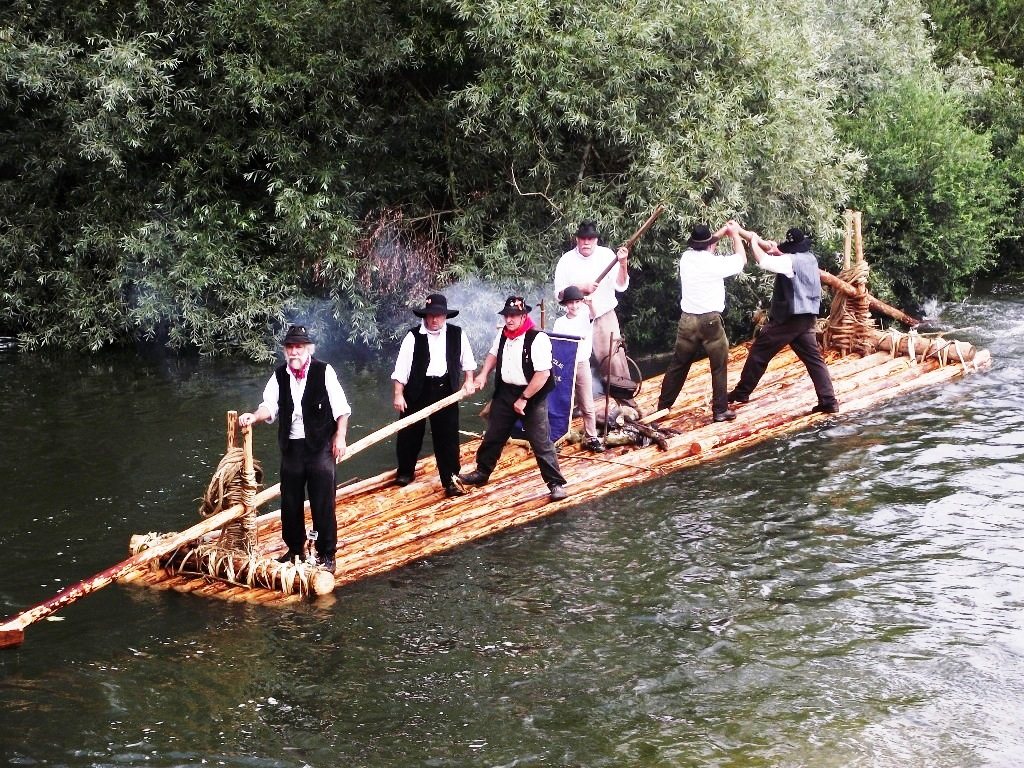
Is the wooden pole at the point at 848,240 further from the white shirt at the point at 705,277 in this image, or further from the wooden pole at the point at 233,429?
the wooden pole at the point at 233,429

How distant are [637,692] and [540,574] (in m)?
2.21

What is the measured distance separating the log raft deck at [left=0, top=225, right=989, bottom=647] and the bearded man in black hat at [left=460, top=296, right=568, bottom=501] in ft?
0.91

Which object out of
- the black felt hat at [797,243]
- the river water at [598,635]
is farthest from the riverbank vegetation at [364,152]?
the river water at [598,635]

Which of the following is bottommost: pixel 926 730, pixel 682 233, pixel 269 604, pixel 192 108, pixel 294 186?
pixel 926 730

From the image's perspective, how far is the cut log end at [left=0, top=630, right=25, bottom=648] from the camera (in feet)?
28.9

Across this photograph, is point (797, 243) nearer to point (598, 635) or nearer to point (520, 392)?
point (520, 392)

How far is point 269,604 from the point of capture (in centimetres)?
961

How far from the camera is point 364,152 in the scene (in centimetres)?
1947

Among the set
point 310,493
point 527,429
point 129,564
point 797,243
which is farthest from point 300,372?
point 797,243

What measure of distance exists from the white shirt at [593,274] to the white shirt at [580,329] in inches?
18.2

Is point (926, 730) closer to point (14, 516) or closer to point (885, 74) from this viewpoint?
point (14, 516)

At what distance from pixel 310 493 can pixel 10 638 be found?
2425 millimetres

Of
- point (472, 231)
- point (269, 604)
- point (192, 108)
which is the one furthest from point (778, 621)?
point (192, 108)

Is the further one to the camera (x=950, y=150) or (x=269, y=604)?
(x=950, y=150)
